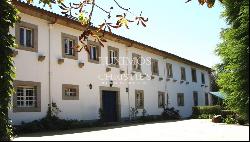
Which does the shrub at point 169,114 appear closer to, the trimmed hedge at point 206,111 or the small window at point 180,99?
the trimmed hedge at point 206,111

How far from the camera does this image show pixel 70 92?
19312 millimetres

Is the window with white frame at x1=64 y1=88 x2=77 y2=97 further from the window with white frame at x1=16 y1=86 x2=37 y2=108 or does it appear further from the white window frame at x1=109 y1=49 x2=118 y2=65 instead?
the white window frame at x1=109 y1=49 x2=118 y2=65

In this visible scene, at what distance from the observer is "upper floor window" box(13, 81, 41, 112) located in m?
16.1

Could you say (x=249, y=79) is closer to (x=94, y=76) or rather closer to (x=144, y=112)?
(x=94, y=76)

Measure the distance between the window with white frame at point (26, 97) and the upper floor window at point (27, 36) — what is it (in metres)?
1.85

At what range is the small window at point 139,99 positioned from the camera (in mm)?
25344

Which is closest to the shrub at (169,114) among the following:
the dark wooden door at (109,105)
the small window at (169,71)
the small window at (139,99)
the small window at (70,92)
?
the small window at (139,99)

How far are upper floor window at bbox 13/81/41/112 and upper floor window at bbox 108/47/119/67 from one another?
6.85 m

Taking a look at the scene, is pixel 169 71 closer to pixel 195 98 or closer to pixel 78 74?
pixel 195 98

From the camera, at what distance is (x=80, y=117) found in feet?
64.4

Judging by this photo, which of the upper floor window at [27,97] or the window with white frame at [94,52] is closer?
the upper floor window at [27,97]

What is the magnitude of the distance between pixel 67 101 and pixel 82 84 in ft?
5.36

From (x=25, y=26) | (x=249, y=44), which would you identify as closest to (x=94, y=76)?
(x=25, y=26)

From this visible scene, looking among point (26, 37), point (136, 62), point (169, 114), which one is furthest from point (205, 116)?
point (26, 37)
